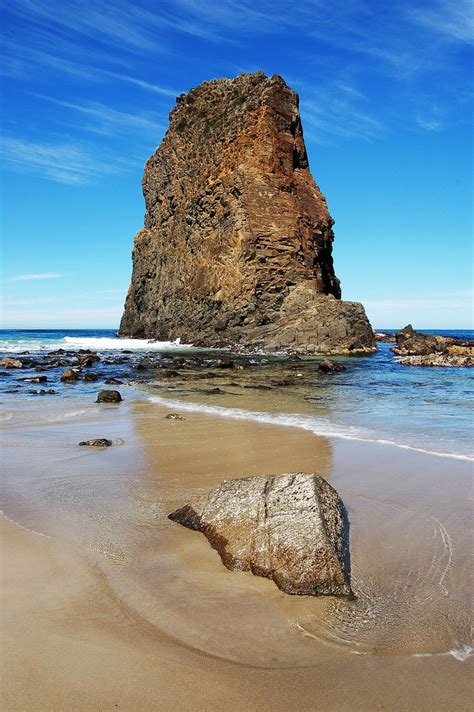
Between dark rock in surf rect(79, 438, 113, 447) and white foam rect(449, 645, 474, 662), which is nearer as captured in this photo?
white foam rect(449, 645, 474, 662)

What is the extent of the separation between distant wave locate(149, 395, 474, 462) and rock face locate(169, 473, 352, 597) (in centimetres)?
473

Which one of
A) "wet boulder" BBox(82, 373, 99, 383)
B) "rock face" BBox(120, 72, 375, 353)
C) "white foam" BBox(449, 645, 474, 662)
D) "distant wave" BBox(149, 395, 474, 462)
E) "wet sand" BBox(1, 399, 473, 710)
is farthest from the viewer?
"rock face" BBox(120, 72, 375, 353)

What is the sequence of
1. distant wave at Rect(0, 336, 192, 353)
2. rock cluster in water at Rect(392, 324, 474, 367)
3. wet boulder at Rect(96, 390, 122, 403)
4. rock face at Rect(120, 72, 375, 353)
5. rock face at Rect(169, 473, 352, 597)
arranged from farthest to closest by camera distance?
distant wave at Rect(0, 336, 192, 353) → rock face at Rect(120, 72, 375, 353) → rock cluster in water at Rect(392, 324, 474, 367) → wet boulder at Rect(96, 390, 122, 403) → rock face at Rect(169, 473, 352, 597)

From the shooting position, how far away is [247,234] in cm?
4778

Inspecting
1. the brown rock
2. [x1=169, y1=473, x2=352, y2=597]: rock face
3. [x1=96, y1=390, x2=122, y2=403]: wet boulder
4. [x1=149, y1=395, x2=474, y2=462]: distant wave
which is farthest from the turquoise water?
[x1=169, y1=473, x2=352, y2=597]: rock face

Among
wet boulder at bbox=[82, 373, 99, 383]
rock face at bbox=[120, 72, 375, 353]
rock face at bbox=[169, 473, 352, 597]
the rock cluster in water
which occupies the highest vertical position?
rock face at bbox=[120, 72, 375, 353]

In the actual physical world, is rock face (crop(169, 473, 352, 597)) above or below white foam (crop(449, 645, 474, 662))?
above

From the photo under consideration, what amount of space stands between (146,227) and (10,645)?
6923cm

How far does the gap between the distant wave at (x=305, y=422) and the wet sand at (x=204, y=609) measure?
2.03 meters

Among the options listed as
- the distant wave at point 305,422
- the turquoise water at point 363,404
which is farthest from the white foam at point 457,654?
the turquoise water at point 363,404

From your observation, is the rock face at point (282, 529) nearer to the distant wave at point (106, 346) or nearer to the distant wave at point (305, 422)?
A: the distant wave at point (305, 422)

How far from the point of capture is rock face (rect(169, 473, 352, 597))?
14.1ft

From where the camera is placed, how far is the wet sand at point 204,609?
3.05 metres

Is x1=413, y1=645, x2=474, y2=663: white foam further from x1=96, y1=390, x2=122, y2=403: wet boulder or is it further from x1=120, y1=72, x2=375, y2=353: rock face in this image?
x1=120, y1=72, x2=375, y2=353: rock face
